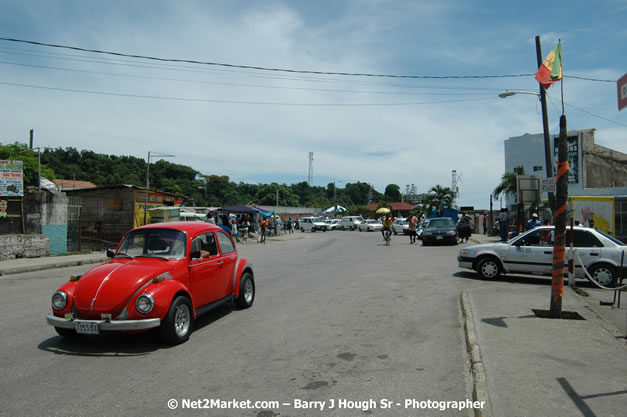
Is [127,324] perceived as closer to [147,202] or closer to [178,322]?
[178,322]

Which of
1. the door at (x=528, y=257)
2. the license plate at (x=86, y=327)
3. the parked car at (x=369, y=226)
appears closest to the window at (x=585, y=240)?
the door at (x=528, y=257)

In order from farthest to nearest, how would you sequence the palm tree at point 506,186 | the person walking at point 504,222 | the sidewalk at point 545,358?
the palm tree at point 506,186 → the person walking at point 504,222 → the sidewalk at point 545,358

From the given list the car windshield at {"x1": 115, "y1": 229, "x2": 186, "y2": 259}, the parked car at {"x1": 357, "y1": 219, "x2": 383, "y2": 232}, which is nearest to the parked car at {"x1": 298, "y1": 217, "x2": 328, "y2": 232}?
the parked car at {"x1": 357, "y1": 219, "x2": 383, "y2": 232}

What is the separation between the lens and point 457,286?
36.2ft

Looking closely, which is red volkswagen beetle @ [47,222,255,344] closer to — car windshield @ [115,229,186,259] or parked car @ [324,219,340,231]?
car windshield @ [115,229,186,259]

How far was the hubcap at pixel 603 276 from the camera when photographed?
1081 centimetres

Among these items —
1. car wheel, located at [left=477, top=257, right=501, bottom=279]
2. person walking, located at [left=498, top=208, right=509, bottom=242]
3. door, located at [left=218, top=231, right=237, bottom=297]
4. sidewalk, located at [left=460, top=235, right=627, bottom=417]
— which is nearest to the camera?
sidewalk, located at [left=460, top=235, right=627, bottom=417]

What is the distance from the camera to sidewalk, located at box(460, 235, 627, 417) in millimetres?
4148

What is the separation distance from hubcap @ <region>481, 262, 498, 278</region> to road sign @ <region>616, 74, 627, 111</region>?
25.7ft

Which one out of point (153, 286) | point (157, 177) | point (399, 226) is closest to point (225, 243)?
point (153, 286)

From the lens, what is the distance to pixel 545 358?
541cm

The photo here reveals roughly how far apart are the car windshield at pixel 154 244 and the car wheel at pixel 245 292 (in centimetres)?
171

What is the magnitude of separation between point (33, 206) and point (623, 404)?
20.5 m

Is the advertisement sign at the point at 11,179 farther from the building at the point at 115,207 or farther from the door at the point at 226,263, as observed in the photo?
the door at the point at 226,263
